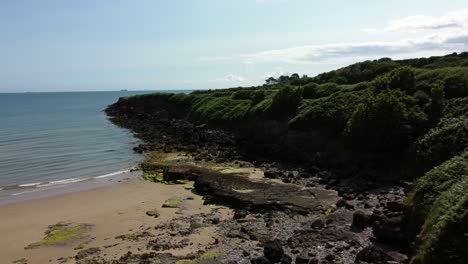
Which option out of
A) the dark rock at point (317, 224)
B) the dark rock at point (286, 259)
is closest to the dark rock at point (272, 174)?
the dark rock at point (317, 224)

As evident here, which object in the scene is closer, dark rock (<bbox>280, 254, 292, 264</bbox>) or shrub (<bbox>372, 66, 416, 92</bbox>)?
dark rock (<bbox>280, 254, 292, 264</bbox>)

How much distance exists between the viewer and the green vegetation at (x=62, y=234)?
63.9 feet

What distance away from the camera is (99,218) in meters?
22.9

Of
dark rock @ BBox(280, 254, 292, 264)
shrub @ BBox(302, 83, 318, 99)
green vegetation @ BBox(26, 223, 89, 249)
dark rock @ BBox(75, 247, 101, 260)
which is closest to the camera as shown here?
dark rock @ BBox(280, 254, 292, 264)

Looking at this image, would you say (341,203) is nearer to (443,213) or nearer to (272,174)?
(272,174)

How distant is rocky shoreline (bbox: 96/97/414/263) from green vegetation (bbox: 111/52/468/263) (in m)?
2.01

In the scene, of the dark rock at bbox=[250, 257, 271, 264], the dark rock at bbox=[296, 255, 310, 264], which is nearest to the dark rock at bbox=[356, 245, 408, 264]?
the dark rock at bbox=[296, 255, 310, 264]

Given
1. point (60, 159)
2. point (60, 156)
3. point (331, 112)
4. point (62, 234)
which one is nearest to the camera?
point (62, 234)

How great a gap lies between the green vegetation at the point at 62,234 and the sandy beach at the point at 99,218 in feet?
1.08

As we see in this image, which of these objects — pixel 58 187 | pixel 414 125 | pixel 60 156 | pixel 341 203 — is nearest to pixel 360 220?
pixel 341 203

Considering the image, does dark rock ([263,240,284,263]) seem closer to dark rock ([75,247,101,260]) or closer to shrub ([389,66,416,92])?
dark rock ([75,247,101,260])

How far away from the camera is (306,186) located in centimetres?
2661

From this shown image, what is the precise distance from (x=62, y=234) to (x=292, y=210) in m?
11.7

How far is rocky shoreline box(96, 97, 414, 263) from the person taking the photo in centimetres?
1630
